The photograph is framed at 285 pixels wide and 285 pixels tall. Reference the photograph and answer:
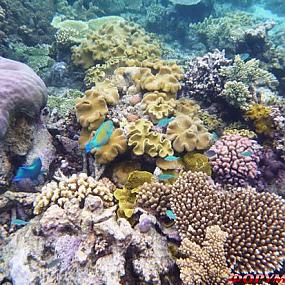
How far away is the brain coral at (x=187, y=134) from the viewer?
4695 mm

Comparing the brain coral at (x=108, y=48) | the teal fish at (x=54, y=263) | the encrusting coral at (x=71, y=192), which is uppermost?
the teal fish at (x=54, y=263)

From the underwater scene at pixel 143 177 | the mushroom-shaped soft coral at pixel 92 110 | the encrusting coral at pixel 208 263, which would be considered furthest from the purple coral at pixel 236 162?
the mushroom-shaped soft coral at pixel 92 110

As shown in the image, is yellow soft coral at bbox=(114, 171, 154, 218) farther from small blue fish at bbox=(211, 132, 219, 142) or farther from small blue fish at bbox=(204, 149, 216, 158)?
small blue fish at bbox=(211, 132, 219, 142)

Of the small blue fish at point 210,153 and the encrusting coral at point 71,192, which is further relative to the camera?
the small blue fish at point 210,153

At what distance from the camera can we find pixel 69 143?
5.25m

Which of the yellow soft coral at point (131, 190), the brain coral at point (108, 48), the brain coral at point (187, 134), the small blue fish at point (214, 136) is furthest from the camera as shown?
the brain coral at point (108, 48)

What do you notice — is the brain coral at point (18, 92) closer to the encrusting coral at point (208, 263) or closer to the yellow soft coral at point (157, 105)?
the yellow soft coral at point (157, 105)

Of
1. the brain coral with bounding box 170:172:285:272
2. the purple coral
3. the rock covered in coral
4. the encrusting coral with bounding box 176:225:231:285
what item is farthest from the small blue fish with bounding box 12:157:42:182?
the purple coral

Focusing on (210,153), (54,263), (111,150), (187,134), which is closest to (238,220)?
(210,153)

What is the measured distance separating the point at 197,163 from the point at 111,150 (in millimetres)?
1251

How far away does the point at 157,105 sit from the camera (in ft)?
16.9

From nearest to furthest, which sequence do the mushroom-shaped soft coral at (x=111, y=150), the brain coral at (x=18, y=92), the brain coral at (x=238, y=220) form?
the brain coral at (x=238, y=220) → the brain coral at (x=18, y=92) → the mushroom-shaped soft coral at (x=111, y=150)

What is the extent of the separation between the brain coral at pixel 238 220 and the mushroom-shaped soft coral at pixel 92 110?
5.56 ft

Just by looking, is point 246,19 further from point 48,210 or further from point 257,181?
point 48,210
